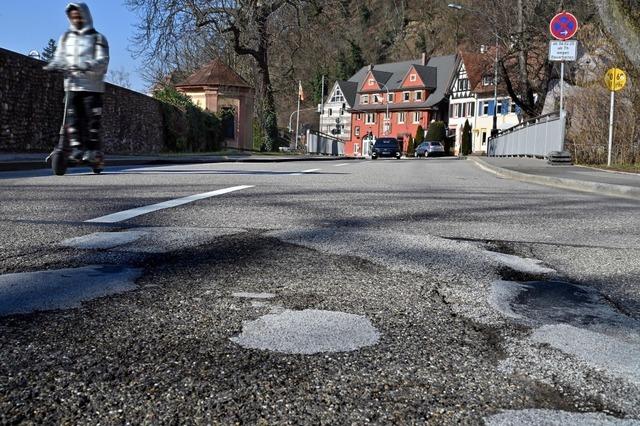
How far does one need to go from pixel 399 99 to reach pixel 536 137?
67736 millimetres

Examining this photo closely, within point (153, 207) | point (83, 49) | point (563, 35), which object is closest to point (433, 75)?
point (563, 35)

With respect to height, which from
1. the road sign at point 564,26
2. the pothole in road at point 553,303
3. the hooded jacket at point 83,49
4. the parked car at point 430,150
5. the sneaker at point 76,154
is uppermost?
the road sign at point 564,26

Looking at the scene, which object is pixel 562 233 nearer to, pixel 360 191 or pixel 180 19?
pixel 360 191

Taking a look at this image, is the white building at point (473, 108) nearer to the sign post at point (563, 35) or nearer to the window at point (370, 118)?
the window at point (370, 118)

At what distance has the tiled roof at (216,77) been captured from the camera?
37625 mm

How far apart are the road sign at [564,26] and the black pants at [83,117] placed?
11.6 metres

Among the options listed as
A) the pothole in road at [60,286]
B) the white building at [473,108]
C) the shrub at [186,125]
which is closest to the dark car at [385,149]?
the shrub at [186,125]

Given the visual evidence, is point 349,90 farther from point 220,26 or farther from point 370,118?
point 220,26

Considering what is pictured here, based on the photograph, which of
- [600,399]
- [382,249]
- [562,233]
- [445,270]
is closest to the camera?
[600,399]

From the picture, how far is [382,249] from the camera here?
11.5 ft

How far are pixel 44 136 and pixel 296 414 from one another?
17.8m

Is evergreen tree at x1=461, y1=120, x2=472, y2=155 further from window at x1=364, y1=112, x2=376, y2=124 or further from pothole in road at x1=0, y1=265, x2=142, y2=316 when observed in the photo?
pothole in road at x1=0, y1=265, x2=142, y2=316

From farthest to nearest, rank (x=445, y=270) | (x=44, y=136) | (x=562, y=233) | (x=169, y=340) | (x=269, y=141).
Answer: (x=269, y=141) < (x=44, y=136) < (x=562, y=233) < (x=445, y=270) < (x=169, y=340)

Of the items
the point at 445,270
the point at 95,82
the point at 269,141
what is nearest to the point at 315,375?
the point at 445,270
